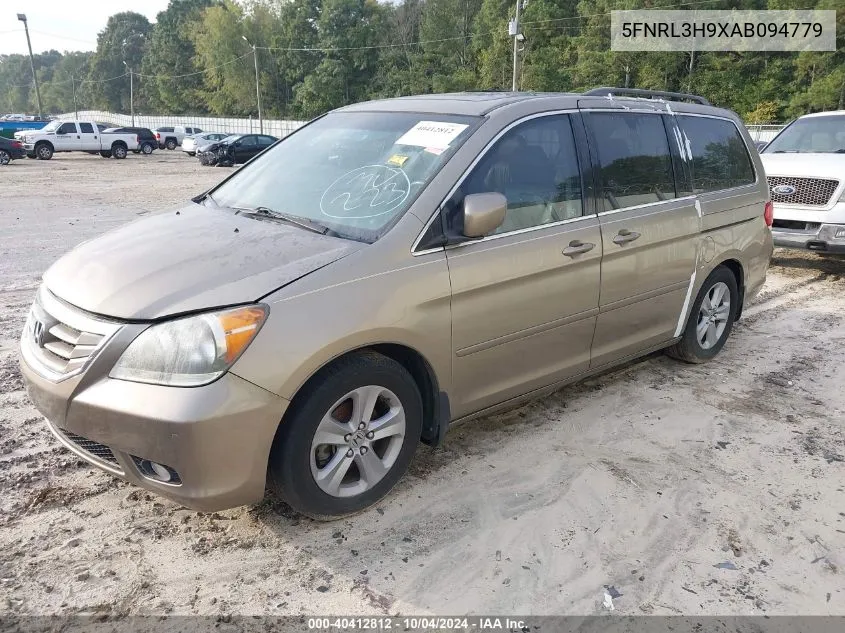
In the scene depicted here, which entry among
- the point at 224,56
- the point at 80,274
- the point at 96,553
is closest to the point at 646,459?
the point at 96,553

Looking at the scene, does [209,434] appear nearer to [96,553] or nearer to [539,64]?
[96,553]

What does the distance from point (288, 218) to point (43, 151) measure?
103 ft

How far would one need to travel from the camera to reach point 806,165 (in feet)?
26.4

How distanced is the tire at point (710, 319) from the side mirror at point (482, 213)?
2289 mm

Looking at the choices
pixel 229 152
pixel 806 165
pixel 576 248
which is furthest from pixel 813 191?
pixel 229 152

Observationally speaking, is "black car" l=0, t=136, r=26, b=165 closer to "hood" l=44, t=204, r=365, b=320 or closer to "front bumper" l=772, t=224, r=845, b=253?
"hood" l=44, t=204, r=365, b=320

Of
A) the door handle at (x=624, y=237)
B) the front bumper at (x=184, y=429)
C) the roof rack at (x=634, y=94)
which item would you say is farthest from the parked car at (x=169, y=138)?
the front bumper at (x=184, y=429)

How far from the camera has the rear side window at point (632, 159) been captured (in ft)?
12.7

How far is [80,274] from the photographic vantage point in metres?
2.93

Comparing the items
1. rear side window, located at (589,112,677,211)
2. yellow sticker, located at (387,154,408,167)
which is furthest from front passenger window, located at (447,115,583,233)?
yellow sticker, located at (387,154,408,167)

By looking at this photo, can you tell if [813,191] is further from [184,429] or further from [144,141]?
[144,141]

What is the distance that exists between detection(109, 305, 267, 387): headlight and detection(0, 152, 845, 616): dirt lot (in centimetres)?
81

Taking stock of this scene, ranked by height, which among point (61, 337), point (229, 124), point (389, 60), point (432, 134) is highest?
point (389, 60)

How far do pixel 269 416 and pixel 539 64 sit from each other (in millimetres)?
64765
